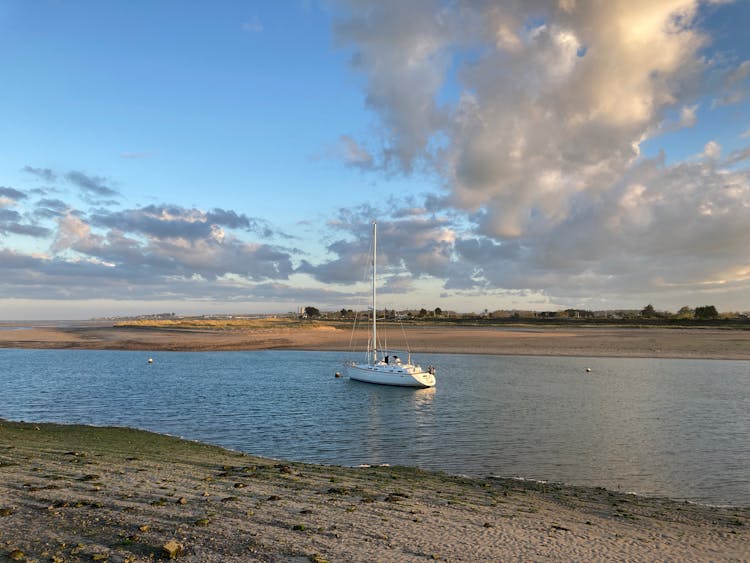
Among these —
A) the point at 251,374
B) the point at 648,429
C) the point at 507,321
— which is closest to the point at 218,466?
the point at 648,429

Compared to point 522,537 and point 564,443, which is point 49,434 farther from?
point 564,443

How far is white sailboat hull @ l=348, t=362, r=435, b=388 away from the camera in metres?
43.1

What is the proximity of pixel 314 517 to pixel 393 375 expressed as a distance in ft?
111

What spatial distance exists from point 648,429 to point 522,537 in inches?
772

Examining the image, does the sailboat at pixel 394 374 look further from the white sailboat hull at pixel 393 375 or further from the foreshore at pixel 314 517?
the foreshore at pixel 314 517

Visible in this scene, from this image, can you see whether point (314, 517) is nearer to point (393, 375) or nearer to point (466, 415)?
point (466, 415)

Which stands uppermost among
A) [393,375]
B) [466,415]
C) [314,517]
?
[314,517]

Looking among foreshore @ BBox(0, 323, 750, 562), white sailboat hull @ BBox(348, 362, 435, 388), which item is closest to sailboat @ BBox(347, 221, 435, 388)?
white sailboat hull @ BBox(348, 362, 435, 388)

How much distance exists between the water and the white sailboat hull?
844 millimetres

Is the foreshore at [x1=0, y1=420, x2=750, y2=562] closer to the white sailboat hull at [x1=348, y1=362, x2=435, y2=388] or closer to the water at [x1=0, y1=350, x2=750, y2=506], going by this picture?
the water at [x1=0, y1=350, x2=750, y2=506]

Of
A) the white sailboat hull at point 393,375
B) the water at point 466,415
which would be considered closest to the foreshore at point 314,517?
the water at point 466,415

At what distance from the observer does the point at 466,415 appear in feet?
100

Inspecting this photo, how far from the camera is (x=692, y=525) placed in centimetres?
1268

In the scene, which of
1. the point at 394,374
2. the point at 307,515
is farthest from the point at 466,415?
the point at 307,515
